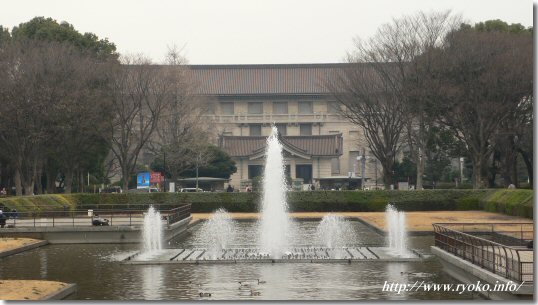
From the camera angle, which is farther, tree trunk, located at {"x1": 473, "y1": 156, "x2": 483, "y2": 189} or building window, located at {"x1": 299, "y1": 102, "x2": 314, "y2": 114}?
building window, located at {"x1": 299, "y1": 102, "x2": 314, "y2": 114}

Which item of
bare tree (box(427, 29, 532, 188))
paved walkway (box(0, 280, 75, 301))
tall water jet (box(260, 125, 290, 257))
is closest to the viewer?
paved walkway (box(0, 280, 75, 301))

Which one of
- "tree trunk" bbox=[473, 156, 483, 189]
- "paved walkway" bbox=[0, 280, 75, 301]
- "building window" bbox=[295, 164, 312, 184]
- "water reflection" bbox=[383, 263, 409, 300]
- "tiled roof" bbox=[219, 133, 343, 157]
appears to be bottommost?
"water reflection" bbox=[383, 263, 409, 300]

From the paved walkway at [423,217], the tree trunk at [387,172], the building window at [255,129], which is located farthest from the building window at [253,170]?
the paved walkway at [423,217]

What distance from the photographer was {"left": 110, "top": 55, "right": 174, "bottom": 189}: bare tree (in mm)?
57938

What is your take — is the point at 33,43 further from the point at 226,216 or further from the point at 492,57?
the point at 492,57

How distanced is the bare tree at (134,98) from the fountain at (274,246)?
20.2 m

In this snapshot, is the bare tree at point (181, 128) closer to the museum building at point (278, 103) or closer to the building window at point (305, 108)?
the museum building at point (278, 103)

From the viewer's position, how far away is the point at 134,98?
2283 inches

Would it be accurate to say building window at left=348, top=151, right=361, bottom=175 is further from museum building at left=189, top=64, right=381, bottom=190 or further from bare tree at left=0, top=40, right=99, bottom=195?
bare tree at left=0, top=40, right=99, bottom=195

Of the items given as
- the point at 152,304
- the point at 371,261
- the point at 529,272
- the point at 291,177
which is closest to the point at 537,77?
the point at 529,272

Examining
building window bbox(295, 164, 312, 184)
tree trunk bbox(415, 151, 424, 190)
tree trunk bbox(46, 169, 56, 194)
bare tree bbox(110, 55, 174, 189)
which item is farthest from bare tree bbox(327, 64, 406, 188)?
building window bbox(295, 164, 312, 184)

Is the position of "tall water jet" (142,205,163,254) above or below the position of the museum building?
below

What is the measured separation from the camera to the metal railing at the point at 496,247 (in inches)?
714

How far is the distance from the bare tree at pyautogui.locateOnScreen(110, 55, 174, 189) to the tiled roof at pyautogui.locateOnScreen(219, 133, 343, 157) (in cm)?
2786
